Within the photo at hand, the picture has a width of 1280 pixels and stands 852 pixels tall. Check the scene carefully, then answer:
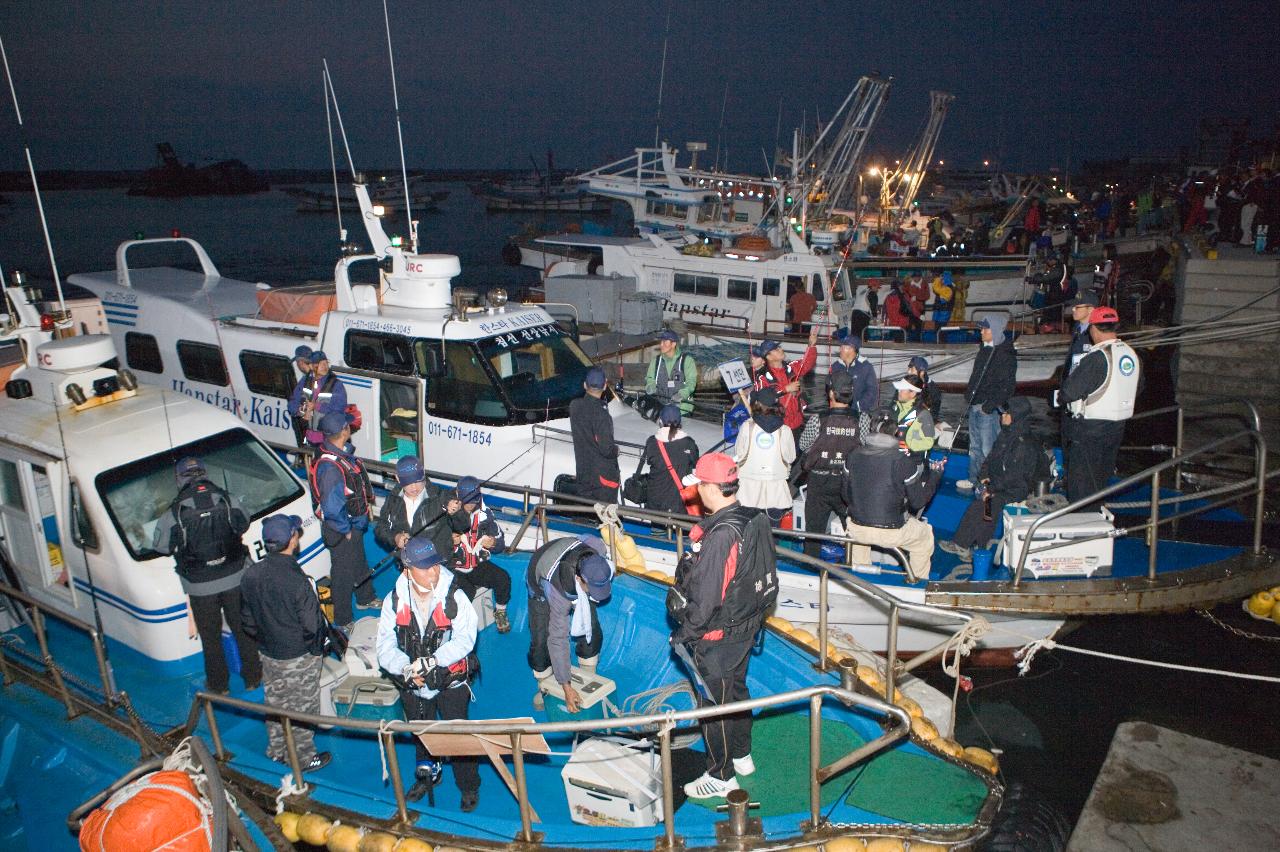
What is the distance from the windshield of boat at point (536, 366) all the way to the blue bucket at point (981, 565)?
14.2 feet

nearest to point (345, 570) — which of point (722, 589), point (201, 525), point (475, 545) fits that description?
point (475, 545)

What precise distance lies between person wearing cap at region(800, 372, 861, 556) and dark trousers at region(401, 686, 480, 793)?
12.4 ft

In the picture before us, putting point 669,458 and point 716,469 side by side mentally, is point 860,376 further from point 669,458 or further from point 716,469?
point 716,469

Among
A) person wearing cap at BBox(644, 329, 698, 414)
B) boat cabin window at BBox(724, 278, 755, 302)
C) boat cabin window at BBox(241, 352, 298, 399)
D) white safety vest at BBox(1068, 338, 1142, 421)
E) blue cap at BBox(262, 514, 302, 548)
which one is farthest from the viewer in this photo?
boat cabin window at BBox(724, 278, 755, 302)

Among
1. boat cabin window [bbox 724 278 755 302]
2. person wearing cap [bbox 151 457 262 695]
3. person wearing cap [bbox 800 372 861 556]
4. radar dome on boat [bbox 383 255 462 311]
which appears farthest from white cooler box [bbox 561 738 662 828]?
boat cabin window [bbox 724 278 755 302]

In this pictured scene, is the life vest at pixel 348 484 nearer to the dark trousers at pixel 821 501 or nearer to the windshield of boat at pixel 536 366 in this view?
the windshield of boat at pixel 536 366

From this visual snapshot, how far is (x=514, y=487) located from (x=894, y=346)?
12.2 metres

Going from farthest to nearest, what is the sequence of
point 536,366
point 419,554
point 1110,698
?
point 536,366 < point 1110,698 < point 419,554

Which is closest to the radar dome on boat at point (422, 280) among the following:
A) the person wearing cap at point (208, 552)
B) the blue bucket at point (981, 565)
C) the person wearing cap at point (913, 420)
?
the person wearing cap at point (208, 552)

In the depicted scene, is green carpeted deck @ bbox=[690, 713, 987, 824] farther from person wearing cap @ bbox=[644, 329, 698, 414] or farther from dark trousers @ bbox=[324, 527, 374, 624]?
person wearing cap @ bbox=[644, 329, 698, 414]

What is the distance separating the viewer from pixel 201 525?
5.28 meters

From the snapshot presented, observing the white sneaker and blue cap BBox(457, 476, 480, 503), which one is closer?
the white sneaker

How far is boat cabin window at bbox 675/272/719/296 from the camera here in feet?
62.5

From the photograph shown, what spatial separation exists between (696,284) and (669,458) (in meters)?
12.9
